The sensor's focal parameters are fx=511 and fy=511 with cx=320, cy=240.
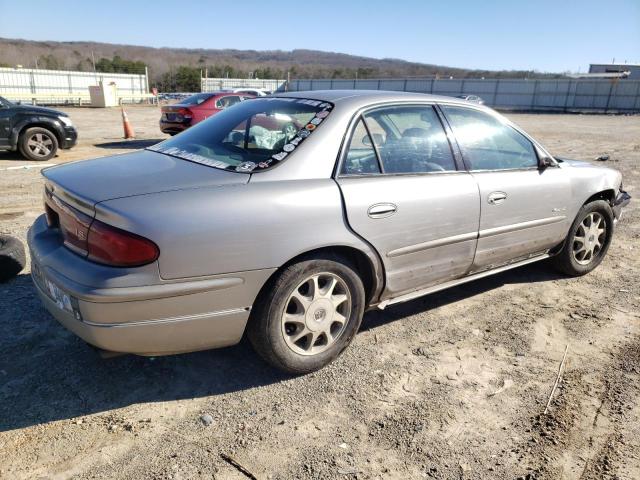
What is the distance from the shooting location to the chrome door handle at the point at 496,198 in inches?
144

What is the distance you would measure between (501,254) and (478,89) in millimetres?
41955

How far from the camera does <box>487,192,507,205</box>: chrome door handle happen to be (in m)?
3.66

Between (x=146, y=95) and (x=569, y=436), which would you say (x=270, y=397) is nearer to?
(x=569, y=436)

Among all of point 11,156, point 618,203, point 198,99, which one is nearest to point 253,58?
point 198,99

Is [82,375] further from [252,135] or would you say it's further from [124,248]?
[252,135]

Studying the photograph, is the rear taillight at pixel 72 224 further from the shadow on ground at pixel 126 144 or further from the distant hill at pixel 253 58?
the distant hill at pixel 253 58

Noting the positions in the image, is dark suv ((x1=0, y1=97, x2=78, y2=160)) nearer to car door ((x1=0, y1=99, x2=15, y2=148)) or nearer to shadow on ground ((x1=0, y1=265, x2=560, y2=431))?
car door ((x1=0, y1=99, x2=15, y2=148))

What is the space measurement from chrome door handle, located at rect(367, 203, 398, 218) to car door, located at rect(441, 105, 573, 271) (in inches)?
34.4

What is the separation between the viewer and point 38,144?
10188 mm

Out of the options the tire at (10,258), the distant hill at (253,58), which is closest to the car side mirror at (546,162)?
the tire at (10,258)

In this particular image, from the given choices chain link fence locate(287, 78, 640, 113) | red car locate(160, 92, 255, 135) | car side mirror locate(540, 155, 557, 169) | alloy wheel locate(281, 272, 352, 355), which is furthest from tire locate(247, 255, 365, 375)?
chain link fence locate(287, 78, 640, 113)

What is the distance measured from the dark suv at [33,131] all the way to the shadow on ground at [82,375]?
25.1ft

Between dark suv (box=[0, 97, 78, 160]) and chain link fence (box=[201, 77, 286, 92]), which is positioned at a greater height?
chain link fence (box=[201, 77, 286, 92])

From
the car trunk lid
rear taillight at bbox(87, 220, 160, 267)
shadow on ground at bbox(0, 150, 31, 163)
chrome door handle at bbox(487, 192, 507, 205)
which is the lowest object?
shadow on ground at bbox(0, 150, 31, 163)
